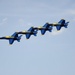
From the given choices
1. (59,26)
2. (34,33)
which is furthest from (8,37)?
(59,26)

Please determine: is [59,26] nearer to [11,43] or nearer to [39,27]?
[39,27]

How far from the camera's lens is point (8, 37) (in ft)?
571

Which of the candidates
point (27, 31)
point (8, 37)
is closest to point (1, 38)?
point (8, 37)

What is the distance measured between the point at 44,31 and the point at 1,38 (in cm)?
2734

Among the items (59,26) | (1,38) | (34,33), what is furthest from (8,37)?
(59,26)

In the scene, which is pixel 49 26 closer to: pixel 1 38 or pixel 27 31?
pixel 27 31

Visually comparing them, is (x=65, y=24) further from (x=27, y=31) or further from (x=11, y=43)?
(x=11, y=43)

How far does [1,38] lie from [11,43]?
6.70 metres

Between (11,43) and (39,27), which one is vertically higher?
(39,27)

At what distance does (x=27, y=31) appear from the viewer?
6969 inches

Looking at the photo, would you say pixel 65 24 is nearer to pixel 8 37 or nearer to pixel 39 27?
pixel 39 27

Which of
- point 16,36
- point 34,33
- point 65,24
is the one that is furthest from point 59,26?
point 16,36

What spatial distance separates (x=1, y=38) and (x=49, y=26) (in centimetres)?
3127

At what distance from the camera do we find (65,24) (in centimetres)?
17638
